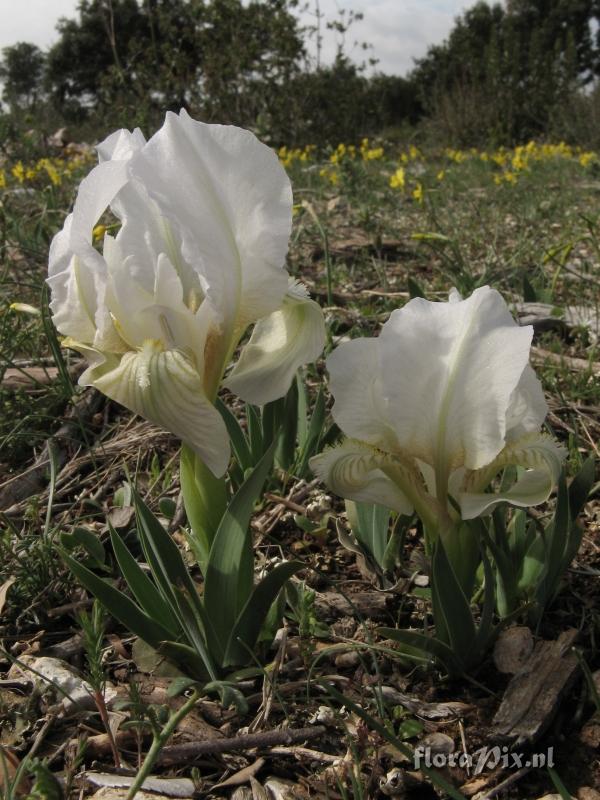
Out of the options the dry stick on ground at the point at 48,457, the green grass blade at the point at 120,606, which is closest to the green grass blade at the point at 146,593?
the green grass blade at the point at 120,606

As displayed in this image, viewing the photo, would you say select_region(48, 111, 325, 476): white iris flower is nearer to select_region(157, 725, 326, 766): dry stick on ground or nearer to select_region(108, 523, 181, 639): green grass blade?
select_region(108, 523, 181, 639): green grass blade

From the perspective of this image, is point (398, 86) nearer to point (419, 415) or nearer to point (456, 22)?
point (456, 22)

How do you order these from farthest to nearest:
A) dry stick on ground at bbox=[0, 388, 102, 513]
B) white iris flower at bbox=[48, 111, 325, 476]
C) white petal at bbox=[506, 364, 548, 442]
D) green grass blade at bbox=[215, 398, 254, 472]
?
dry stick on ground at bbox=[0, 388, 102, 513]
green grass blade at bbox=[215, 398, 254, 472]
white petal at bbox=[506, 364, 548, 442]
white iris flower at bbox=[48, 111, 325, 476]

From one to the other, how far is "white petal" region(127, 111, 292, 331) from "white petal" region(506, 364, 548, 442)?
1.51 ft

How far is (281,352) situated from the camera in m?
1.33

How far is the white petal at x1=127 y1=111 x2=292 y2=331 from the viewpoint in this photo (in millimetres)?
1177

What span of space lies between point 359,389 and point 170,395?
0.36m

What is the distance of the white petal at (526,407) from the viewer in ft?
4.18

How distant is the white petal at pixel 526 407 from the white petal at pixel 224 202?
0.46 metres

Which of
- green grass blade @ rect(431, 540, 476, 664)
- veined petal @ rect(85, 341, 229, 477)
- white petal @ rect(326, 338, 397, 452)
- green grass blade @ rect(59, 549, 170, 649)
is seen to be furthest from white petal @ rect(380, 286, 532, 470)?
green grass blade @ rect(59, 549, 170, 649)

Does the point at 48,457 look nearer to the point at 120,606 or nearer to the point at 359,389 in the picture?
the point at 120,606

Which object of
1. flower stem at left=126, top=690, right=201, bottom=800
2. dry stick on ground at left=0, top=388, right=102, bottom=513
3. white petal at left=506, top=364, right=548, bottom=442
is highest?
white petal at left=506, top=364, right=548, bottom=442

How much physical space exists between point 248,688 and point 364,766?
276mm

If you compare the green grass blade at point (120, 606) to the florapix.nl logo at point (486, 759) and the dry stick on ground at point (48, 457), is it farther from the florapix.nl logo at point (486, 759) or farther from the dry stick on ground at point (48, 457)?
the dry stick on ground at point (48, 457)
